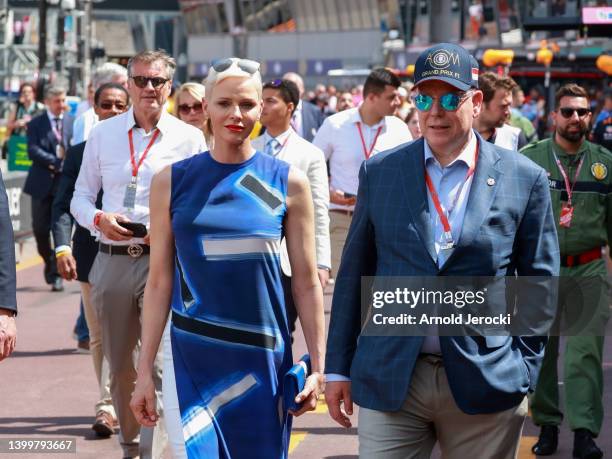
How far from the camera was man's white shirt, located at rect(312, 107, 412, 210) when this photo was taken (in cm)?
1075

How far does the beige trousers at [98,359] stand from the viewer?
824cm

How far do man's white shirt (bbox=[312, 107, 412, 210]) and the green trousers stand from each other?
10.1 ft

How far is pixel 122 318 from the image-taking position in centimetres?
717

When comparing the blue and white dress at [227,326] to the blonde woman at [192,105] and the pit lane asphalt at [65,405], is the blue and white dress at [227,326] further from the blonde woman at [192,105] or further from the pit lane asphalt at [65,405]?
the blonde woman at [192,105]

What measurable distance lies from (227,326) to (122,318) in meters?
2.32

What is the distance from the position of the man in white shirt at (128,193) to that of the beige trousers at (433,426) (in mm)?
2752

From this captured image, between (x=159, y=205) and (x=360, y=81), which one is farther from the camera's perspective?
(x=360, y=81)

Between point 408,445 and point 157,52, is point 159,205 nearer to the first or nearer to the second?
point 408,445

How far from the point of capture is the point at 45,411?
9.01 metres

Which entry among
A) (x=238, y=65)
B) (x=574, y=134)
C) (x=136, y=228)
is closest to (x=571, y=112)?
(x=574, y=134)

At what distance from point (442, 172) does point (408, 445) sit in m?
0.85

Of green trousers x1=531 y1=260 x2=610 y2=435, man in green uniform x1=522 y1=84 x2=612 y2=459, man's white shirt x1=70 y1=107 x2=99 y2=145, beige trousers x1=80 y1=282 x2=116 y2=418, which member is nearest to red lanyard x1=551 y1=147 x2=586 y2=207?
man in green uniform x1=522 y1=84 x2=612 y2=459

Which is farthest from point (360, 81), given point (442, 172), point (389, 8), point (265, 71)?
point (442, 172)

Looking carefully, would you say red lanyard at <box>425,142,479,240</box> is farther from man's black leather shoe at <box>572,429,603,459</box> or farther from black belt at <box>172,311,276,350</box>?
man's black leather shoe at <box>572,429,603,459</box>
